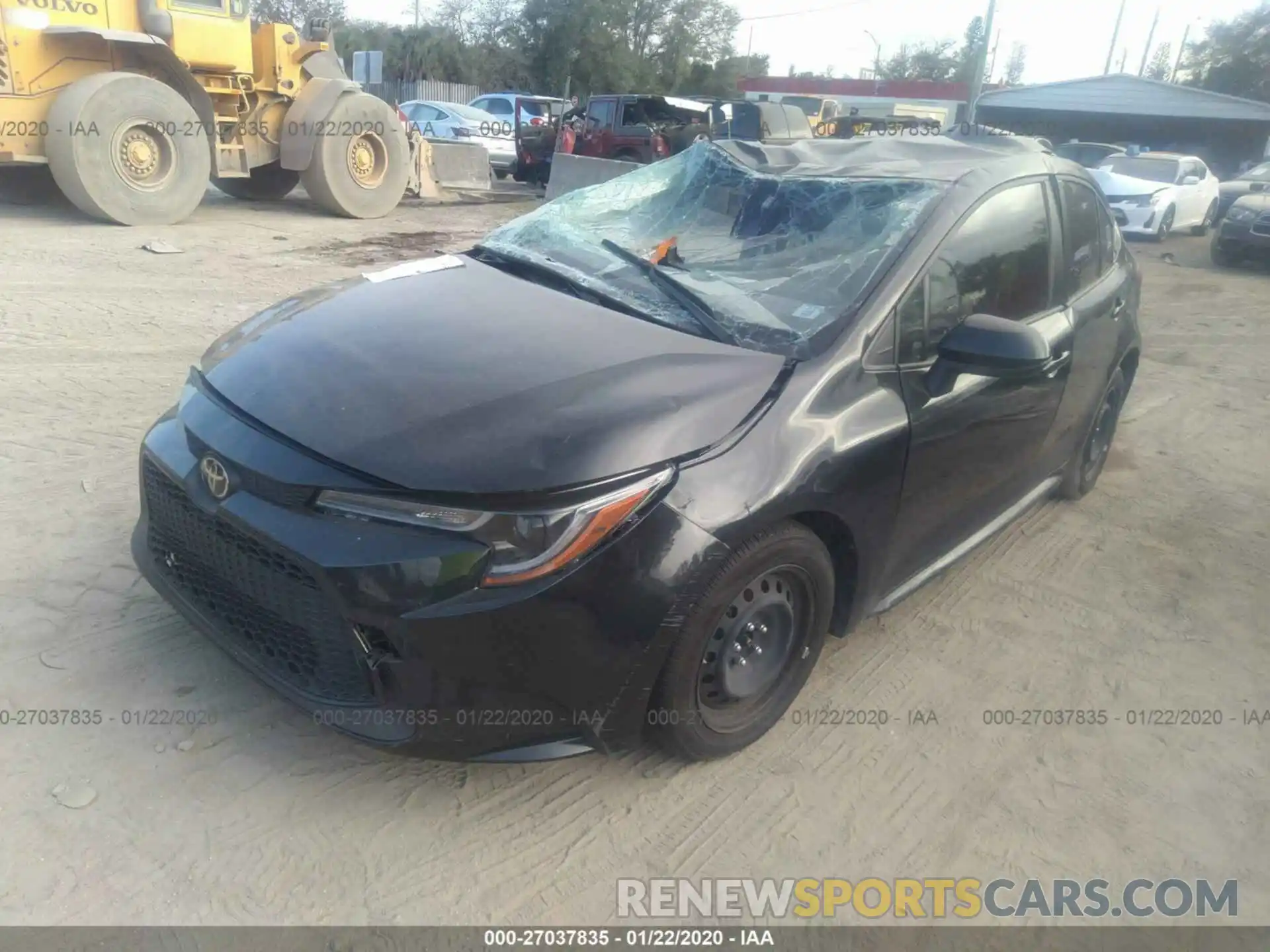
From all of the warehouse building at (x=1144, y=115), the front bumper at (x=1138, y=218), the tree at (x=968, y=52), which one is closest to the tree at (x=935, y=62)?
the tree at (x=968, y=52)

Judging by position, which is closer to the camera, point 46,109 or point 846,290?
point 846,290

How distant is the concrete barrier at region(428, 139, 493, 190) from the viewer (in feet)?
52.3

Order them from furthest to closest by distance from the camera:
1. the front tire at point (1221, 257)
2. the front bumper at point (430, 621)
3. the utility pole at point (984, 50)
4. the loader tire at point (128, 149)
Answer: the utility pole at point (984, 50) < the front tire at point (1221, 257) < the loader tire at point (128, 149) < the front bumper at point (430, 621)

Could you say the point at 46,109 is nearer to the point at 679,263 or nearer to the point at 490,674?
the point at 679,263

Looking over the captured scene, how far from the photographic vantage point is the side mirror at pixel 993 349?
2.66 m

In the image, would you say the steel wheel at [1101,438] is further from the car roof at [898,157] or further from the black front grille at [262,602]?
the black front grille at [262,602]

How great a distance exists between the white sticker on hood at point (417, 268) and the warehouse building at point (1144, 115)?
3340 cm

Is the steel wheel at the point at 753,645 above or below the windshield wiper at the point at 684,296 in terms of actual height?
below

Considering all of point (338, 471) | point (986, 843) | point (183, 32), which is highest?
point (183, 32)

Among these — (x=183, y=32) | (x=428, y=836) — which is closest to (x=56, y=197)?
(x=183, y=32)

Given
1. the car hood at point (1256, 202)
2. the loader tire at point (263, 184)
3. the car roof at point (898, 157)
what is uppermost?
the car roof at point (898, 157)

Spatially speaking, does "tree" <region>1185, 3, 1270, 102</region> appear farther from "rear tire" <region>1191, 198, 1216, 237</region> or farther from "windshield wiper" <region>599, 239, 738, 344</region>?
"windshield wiper" <region>599, 239, 738, 344</region>

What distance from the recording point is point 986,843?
2482mm

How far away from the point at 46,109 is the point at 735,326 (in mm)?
10030
